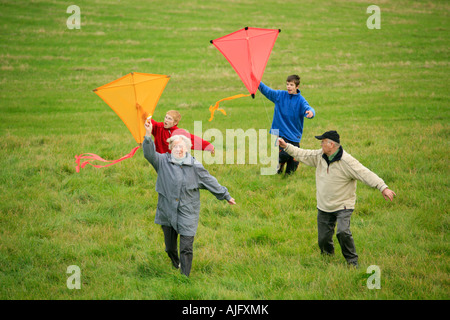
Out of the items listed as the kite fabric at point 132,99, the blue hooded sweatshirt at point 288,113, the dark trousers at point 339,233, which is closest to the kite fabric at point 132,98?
the kite fabric at point 132,99

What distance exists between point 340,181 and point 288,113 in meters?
3.94

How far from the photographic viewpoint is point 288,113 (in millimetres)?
10188

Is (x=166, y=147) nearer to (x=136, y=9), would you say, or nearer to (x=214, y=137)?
(x=214, y=137)

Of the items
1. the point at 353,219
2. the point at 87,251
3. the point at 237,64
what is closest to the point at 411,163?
the point at 353,219

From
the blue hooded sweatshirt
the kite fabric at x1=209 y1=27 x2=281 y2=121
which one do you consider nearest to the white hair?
the kite fabric at x1=209 y1=27 x2=281 y2=121

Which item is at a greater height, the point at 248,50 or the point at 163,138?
the point at 248,50

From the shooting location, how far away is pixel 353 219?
27.2 ft

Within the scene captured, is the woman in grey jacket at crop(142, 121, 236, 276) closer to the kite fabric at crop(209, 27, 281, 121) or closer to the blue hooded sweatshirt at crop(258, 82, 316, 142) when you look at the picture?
the kite fabric at crop(209, 27, 281, 121)

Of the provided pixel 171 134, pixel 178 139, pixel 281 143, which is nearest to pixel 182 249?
pixel 178 139

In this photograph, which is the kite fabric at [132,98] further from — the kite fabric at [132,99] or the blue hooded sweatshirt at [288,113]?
the blue hooded sweatshirt at [288,113]

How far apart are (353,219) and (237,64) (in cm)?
392

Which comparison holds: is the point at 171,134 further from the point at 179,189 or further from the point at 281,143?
the point at 281,143

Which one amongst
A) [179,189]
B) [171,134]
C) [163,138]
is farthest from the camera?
[163,138]

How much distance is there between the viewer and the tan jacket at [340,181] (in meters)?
6.33
